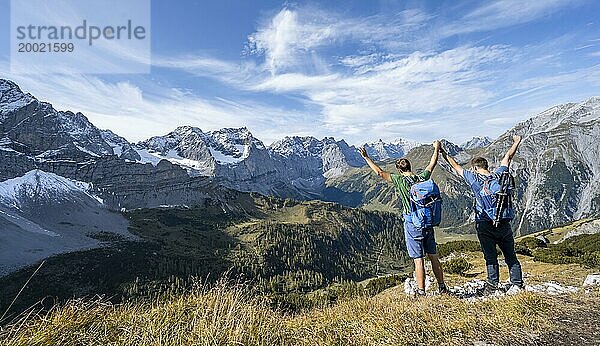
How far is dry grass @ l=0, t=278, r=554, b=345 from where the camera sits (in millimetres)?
4805

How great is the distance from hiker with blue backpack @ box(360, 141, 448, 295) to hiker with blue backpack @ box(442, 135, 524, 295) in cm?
118

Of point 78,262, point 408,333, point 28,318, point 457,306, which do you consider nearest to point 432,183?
point 457,306

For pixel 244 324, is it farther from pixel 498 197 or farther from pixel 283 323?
pixel 498 197

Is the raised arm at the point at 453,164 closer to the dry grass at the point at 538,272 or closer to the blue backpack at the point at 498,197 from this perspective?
the blue backpack at the point at 498,197

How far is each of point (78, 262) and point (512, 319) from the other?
201 m

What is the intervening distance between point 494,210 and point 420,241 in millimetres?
1813

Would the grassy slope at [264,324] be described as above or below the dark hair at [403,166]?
below

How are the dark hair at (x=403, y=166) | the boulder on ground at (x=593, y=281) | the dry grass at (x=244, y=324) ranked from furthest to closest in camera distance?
the boulder on ground at (x=593, y=281)
the dark hair at (x=403, y=166)
the dry grass at (x=244, y=324)

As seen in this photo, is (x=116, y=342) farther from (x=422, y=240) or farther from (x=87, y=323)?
(x=422, y=240)

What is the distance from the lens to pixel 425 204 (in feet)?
27.4

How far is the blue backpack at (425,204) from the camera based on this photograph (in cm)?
836

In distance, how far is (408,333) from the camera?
5.25m

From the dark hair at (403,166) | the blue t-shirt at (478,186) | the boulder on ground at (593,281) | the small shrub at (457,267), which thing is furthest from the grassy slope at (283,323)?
the small shrub at (457,267)

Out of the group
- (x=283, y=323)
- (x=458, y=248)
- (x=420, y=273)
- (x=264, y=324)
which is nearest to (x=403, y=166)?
(x=420, y=273)
